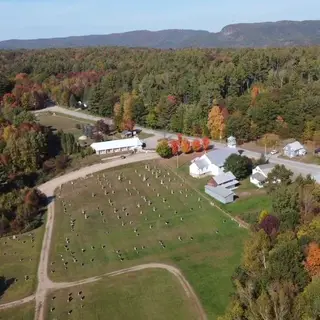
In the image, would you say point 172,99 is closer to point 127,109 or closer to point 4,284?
point 127,109

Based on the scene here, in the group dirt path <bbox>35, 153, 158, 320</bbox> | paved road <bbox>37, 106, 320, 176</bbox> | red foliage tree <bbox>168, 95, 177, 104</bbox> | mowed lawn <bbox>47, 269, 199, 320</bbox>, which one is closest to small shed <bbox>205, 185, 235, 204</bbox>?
paved road <bbox>37, 106, 320, 176</bbox>

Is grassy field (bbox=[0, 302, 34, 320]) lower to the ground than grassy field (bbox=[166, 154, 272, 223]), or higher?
higher

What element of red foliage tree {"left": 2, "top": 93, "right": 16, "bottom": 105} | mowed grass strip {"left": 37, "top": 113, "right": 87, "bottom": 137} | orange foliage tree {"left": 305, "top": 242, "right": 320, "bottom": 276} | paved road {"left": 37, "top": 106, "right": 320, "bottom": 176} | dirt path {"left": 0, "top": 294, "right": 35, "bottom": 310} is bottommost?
mowed grass strip {"left": 37, "top": 113, "right": 87, "bottom": 137}

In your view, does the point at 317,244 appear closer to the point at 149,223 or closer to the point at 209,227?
the point at 209,227

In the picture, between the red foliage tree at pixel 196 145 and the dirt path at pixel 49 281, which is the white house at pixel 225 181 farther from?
the dirt path at pixel 49 281

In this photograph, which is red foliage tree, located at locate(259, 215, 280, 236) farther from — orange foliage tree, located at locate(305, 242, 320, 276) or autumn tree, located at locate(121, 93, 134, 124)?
autumn tree, located at locate(121, 93, 134, 124)
